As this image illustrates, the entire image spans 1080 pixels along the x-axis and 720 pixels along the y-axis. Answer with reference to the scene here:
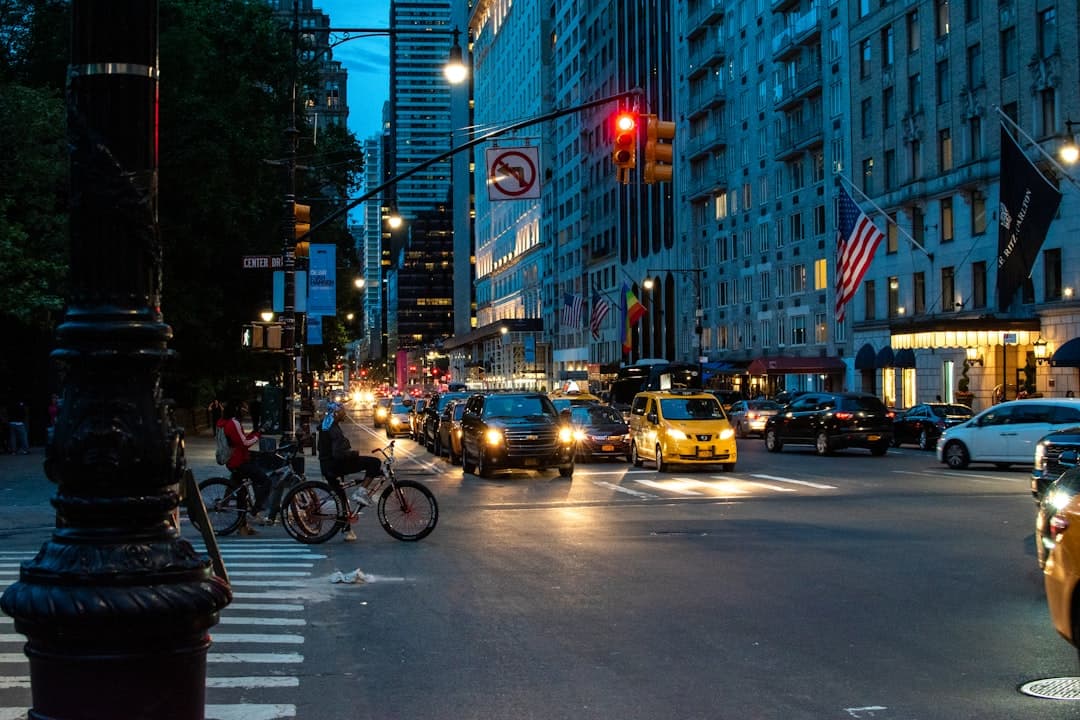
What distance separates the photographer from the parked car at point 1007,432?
28.4 meters

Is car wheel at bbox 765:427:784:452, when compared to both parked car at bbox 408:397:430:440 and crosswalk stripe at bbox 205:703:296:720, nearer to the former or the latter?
parked car at bbox 408:397:430:440

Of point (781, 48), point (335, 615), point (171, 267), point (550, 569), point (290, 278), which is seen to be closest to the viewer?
point (335, 615)

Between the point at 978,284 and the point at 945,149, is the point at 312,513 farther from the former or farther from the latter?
the point at 945,149

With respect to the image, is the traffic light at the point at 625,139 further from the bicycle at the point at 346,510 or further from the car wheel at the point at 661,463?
the car wheel at the point at 661,463

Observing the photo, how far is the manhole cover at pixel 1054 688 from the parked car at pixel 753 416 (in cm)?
4377

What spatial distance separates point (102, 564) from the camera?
401 centimetres

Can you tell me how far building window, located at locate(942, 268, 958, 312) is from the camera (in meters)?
57.0

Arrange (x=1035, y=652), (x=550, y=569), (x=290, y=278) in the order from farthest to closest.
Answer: (x=290, y=278)
(x=550, y=569)
(x=1035, y=652)

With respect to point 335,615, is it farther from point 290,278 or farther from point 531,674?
point 290,278

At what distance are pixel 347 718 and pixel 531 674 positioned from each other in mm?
1485

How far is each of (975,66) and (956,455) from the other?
29.2 metres

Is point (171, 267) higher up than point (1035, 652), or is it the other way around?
point (171, 267)

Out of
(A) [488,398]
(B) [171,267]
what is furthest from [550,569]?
(B) [171,267]

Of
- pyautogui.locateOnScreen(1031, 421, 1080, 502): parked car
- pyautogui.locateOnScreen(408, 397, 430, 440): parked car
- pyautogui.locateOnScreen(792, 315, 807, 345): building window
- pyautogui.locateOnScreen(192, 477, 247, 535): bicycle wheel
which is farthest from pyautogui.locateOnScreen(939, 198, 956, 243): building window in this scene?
pyautogui.locateOnScreen(192, 477, 247, 535): bicycle wheel
